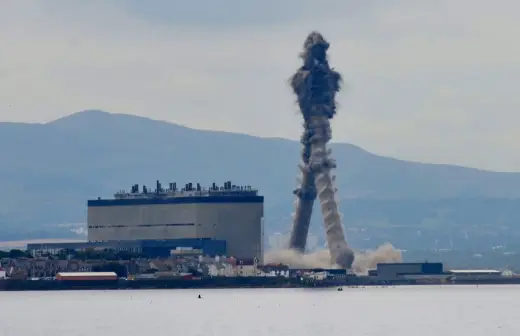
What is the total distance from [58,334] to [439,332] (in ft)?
83.6

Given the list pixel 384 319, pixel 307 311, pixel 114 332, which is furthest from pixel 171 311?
pixel 114 332

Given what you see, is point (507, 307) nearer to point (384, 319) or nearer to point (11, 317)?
point (384, 319)

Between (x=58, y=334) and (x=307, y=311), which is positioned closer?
(x=58, y=334)

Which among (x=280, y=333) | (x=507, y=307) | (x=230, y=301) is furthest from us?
(x=230, y=301)

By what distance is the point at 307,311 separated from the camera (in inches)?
6491

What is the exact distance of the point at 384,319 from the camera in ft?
488

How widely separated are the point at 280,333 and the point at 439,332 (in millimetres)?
10626

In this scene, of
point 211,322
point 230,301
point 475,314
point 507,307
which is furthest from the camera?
point 230,301

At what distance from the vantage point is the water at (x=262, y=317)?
5177 inches

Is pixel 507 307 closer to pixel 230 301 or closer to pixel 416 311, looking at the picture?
pixel 416 311

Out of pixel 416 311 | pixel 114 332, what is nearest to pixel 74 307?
pixel 416 311

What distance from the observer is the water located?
132 metres

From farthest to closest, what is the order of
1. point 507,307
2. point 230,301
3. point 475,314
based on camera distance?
point 230,301 < point 507,307 < point 475,314

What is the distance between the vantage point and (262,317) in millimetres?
152125
